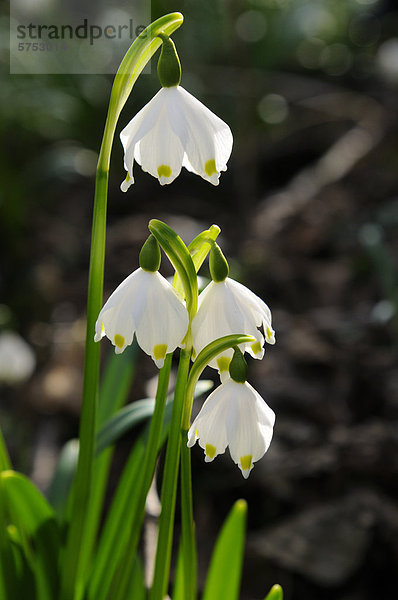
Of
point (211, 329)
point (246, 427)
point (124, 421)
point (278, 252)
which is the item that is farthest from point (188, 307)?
point (278, 252)

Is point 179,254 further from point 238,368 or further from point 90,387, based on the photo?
point 90,387

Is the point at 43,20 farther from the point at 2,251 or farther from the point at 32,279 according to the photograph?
the point at 32,279

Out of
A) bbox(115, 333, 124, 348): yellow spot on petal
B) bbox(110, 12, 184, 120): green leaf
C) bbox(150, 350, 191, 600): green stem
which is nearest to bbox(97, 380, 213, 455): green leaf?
bbox(150, 350, 191, 600): green stem

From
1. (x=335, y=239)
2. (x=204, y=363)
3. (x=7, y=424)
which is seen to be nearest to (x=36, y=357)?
(x=7, y=424)

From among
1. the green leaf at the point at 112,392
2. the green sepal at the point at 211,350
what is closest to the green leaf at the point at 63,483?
the green leaf at the point at 112,392

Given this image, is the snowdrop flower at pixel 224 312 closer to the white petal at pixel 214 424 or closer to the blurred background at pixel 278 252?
the white petal at pixel 214 424

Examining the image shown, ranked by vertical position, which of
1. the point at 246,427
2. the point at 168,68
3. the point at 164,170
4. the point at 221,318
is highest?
the point at 168,68

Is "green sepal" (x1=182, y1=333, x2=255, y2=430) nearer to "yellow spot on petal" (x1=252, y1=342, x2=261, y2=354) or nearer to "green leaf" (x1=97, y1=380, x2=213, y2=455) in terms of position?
"yellow spot on petal" (x1=252, y1=342, x2=261, y2=354)
